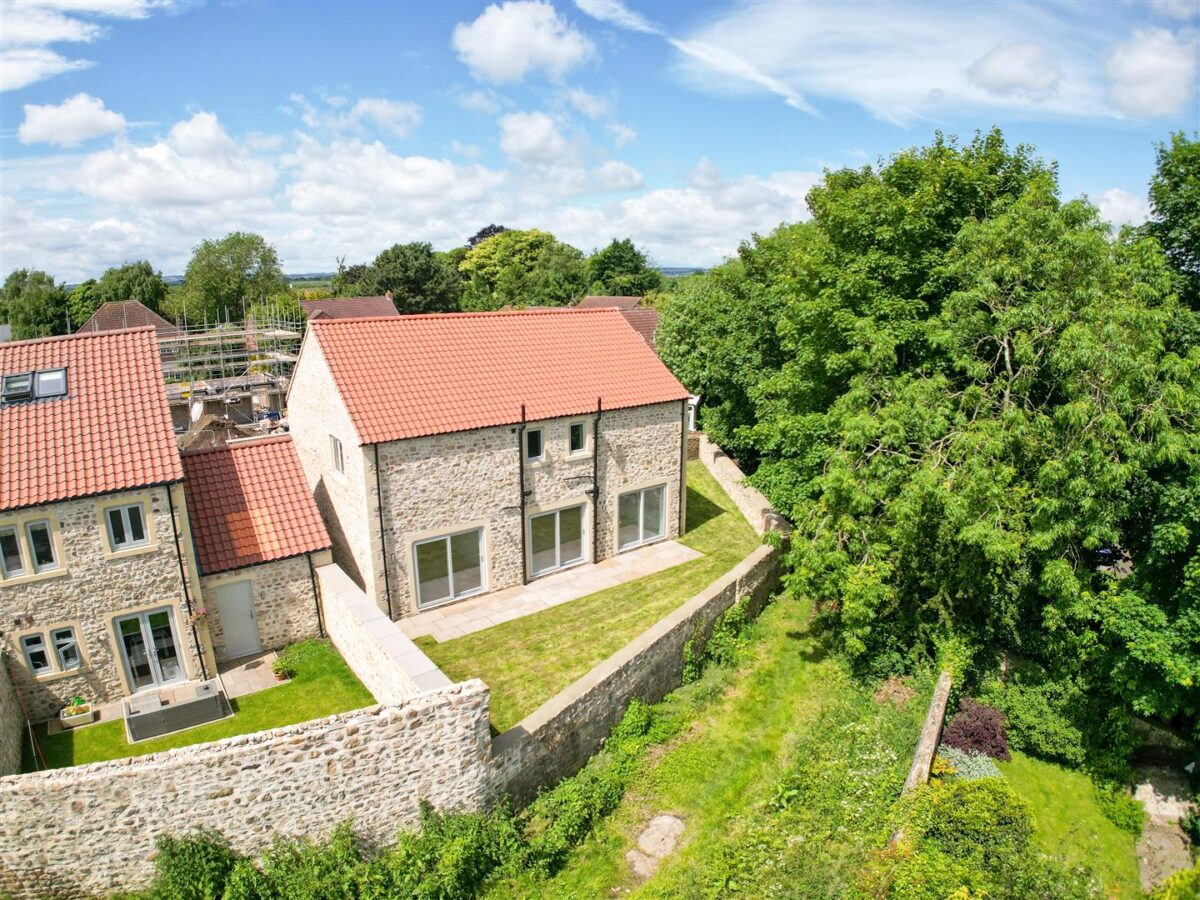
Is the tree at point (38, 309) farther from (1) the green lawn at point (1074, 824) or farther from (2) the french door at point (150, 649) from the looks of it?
(1) the green lawn at point (1074, 824)

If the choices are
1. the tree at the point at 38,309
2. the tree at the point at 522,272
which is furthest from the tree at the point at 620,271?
the tree at the point at 38,309

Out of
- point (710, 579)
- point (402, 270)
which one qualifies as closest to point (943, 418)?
point (710, 579)

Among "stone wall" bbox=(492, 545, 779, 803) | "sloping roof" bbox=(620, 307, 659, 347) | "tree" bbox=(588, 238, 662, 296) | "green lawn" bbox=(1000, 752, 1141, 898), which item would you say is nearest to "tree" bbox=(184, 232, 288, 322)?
"tree" bbox=(588, 238, 662, 296)

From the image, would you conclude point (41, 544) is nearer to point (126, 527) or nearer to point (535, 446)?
point (126, 527)

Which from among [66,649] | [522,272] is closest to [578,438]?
[66,649]

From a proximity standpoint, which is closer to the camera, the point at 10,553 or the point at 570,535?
the point at 10,553
